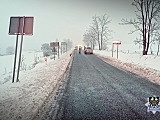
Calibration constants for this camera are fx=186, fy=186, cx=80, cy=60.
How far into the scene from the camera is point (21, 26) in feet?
28.2

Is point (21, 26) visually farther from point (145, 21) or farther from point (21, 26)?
point (145, 21)

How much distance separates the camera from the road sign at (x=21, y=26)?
8493mm

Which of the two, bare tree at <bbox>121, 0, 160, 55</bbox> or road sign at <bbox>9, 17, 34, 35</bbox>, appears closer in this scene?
road sign at <bbox>9, 17, 34, 35</bbox>

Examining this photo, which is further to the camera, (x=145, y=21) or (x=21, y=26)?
(x=145, y=21)

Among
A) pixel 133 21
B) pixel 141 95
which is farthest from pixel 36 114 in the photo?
pixel 133 21

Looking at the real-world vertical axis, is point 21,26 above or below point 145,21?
below

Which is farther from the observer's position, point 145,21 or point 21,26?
point 145,21

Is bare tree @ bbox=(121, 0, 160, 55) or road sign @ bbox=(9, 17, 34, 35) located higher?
bare tree @ bbox=(121, 0, 160, 55)

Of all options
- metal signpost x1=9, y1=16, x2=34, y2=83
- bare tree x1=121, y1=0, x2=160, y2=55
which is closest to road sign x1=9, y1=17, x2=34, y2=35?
Result: metal signpost x1=9, y1=16, x2=34, y2=83

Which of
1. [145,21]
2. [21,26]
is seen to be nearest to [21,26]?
[21,26]

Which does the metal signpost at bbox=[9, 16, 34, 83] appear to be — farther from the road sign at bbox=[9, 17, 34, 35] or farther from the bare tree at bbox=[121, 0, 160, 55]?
the bare tree at bbox=[121, 0, 160, 55]

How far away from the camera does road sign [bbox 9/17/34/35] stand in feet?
27.9

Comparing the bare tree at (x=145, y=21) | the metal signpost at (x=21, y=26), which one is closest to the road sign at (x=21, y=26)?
the metal signpost at (x=21, y=26)

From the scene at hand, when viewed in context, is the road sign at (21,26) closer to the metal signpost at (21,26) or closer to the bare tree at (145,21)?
the metal signpost at (21,26)
